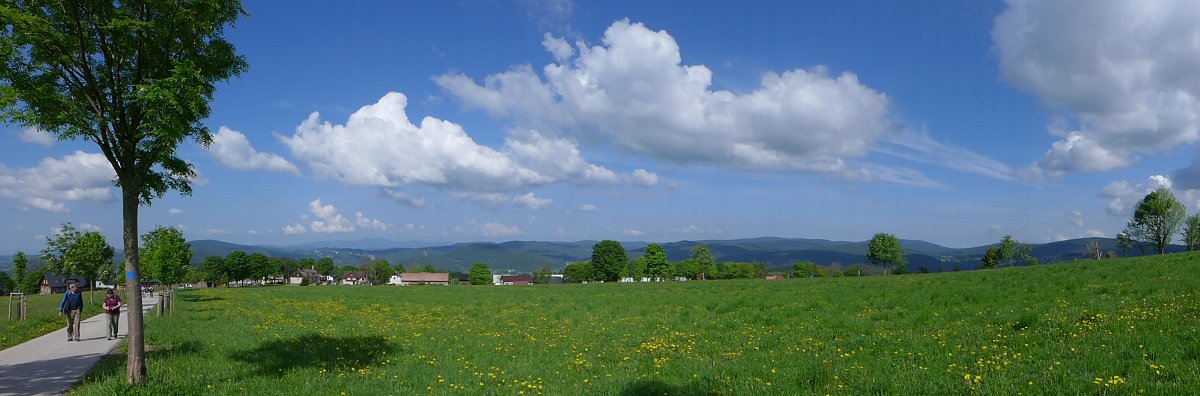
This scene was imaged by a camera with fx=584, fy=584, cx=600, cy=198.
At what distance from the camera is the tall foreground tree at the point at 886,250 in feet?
410

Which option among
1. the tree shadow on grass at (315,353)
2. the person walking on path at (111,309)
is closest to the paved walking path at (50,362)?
the person walking on path at (111,309)

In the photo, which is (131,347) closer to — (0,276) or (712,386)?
(712,386)

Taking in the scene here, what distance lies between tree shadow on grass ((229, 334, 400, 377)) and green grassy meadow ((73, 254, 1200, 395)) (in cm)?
5

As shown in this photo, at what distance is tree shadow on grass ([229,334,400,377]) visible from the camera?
13.8 m

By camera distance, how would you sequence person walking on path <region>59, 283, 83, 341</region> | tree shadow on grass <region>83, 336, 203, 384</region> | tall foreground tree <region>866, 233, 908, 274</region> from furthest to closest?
tall foreground tree <region>866, 233, 908, 274</region> < person walking on path <region>59, 283, 83, 341</region> < tree shadow on grass <region>83, 336, 203, 384</region>

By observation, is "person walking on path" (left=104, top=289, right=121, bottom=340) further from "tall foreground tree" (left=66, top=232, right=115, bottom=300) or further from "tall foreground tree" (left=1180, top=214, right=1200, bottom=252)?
"tall foreground tree" (left=1180, top=214, right=1200, bottom=252)

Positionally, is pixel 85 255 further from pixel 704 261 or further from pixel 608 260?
pixel 704 261

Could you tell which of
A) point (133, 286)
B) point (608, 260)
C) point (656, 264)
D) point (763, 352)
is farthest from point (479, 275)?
point (133, 286)

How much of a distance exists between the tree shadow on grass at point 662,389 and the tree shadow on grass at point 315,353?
6912 mm

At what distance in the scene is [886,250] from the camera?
125m

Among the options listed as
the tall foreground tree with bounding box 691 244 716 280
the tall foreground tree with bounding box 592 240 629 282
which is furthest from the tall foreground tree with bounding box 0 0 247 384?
the tall foreground tree with bounding box 691 244 716 280

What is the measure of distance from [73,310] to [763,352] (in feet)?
72.5

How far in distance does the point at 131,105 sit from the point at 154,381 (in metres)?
5.25

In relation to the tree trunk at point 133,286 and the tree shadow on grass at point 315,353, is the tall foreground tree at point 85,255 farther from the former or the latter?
the tree trunk at point 133,286
